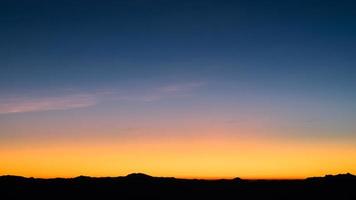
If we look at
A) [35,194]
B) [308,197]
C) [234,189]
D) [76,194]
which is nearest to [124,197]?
[76,194]

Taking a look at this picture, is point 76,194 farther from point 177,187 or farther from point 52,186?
point 177,187

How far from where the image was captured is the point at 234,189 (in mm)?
88250

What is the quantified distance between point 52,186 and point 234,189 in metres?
33.4

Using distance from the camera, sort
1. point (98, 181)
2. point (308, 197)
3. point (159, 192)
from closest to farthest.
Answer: point (308, 197), point (159, 192), point (98, 181)

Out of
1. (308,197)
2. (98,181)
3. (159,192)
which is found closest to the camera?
(308,197)

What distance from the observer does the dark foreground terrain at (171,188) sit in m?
81.0

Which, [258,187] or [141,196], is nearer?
[141,196]

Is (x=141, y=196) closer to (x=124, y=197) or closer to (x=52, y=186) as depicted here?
(x=124, y=197)

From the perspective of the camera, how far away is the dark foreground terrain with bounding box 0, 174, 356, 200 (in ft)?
266

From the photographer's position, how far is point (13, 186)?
86625mm

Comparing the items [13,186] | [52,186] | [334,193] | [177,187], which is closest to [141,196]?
[177,187]

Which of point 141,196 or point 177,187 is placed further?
point 177,187

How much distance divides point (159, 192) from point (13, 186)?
86.8ft

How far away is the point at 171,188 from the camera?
8894cm
